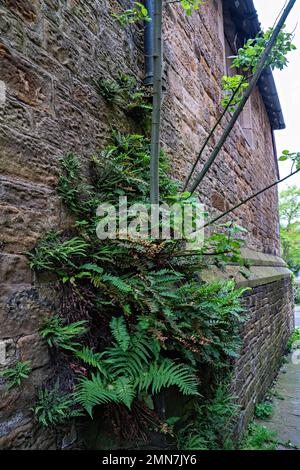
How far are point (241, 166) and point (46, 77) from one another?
4403 millimetres

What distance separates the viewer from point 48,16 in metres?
1.65

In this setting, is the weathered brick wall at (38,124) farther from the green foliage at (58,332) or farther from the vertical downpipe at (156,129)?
the vertical downpipe at (156,129)

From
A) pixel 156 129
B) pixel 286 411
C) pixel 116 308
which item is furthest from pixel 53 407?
pixel 286 411

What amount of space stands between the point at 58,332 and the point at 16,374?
235 mm

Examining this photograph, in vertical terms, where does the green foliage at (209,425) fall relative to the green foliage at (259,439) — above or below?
above

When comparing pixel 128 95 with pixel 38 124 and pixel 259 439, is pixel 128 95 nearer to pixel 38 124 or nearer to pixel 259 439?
pixel 38 124

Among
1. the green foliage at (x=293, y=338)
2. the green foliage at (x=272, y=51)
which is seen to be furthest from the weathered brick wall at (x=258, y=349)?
the green foliage at (x=272, y=51)

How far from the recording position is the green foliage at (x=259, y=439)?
2785mm

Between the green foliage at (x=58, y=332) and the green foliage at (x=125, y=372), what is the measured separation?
0.29 feet

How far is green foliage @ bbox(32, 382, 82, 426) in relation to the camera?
4.28 ft

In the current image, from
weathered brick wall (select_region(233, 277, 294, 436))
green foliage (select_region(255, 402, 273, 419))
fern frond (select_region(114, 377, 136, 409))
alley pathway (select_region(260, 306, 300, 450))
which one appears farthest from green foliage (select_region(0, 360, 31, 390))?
green foliage (select_region(255, 402, 273, 419))

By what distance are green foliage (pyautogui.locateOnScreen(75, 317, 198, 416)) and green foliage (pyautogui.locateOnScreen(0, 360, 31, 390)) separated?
0.24 metres

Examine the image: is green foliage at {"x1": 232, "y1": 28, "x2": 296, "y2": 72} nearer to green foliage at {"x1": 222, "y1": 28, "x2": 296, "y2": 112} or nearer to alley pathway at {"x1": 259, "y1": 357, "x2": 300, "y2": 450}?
green foliage at {"x1": 222, "y1": 28, "x2": 296, "y2": 112}
